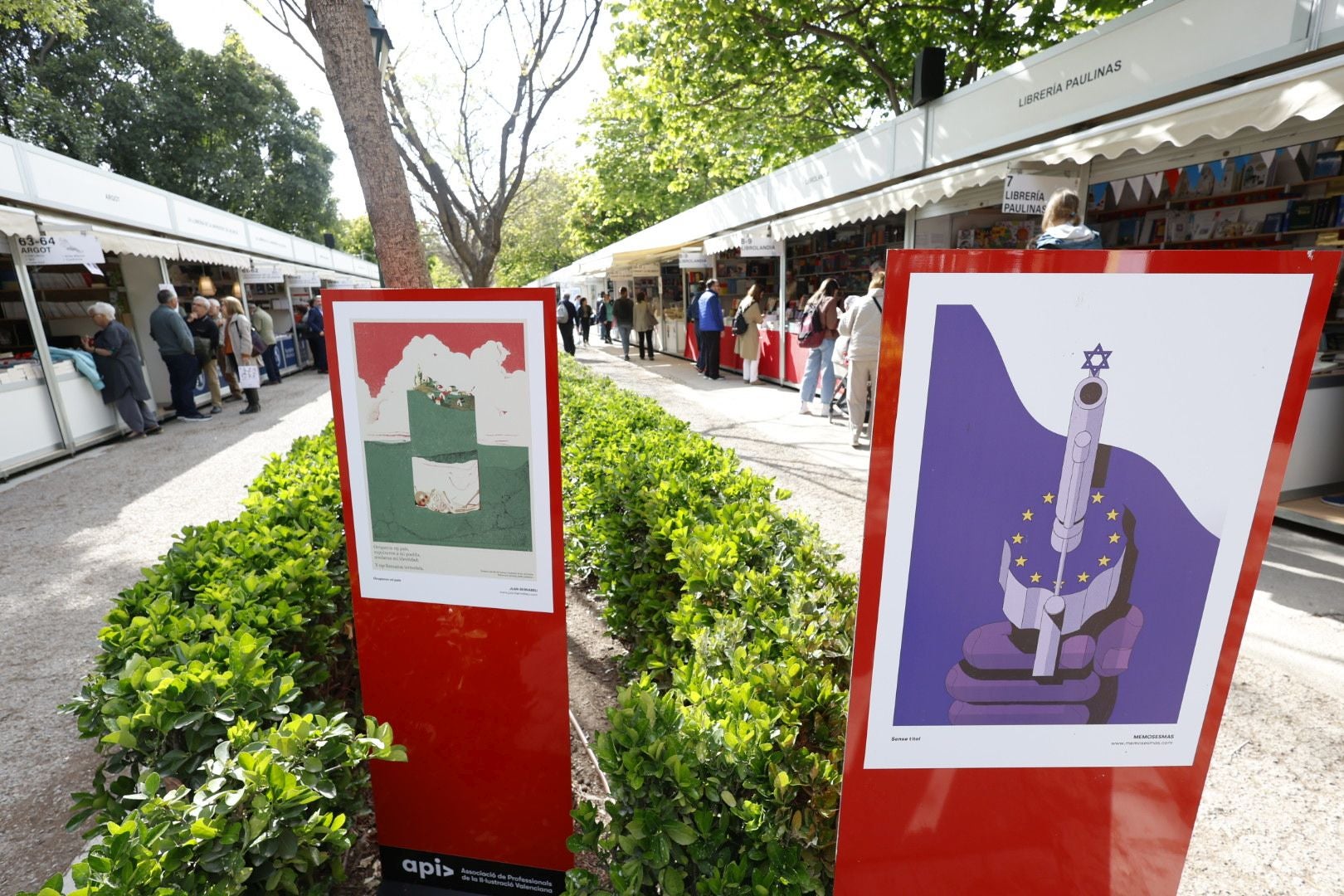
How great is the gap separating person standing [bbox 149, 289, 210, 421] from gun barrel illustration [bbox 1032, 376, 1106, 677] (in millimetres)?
11791

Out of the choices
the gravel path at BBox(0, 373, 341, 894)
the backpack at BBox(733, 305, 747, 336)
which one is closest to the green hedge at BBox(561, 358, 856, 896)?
the gravel path at BBox(0, 373, 341, 894)

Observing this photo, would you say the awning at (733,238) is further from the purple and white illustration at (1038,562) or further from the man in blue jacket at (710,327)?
the purple and white illustration at (1038,562)

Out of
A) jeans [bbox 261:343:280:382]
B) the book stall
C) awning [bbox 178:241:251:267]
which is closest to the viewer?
the book stall

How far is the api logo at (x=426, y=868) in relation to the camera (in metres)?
2.20

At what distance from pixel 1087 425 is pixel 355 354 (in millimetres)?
1766

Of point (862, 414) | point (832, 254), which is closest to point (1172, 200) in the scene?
point (862, 414)

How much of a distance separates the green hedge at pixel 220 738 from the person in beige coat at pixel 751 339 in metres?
10.6

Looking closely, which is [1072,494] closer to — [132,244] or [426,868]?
[426,868]

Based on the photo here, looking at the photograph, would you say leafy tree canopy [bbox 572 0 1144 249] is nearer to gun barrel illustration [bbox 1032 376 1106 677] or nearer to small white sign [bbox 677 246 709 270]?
small white sign [bbox 677 246 709 270]

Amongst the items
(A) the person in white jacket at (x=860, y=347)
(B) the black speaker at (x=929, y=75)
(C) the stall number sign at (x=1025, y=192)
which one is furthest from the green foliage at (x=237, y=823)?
(B) the black speaker at (x=929, y=75)

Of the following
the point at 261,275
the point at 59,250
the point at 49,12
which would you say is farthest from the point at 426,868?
the point at 261,275

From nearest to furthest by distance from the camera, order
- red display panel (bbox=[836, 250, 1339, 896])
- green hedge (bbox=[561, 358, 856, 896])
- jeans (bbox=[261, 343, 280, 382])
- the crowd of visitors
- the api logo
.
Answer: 1. red display panel (bbox=[836, 250, 1339, 896])
2. green hedge (bbox=[561, 358, 856, 896])
3. the api logo
4. the crowd of visitors
5. jeans (bbox=[261, 343, 280, 382])

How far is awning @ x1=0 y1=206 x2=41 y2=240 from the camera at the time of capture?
716cm

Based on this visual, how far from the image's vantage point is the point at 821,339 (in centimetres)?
934
